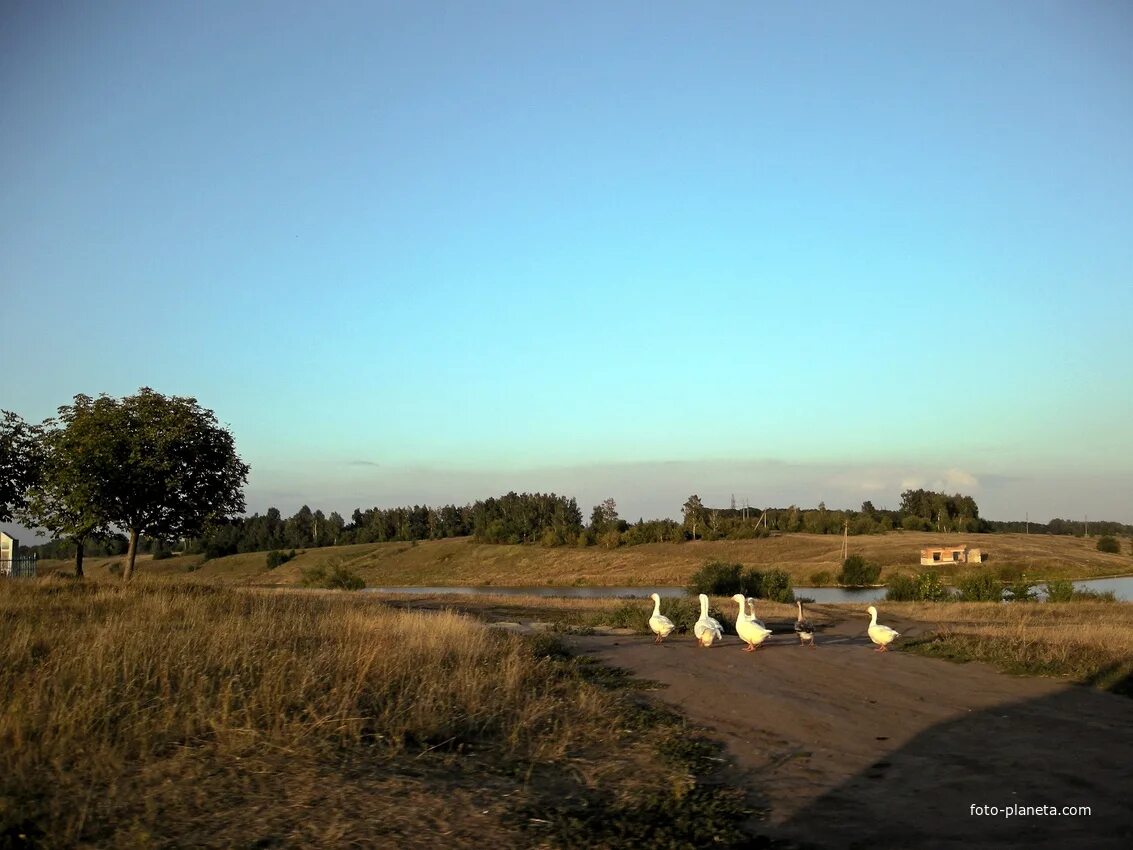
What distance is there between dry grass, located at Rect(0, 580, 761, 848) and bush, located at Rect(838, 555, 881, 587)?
203ft

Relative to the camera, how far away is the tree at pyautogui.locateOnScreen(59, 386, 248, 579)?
84.7ft

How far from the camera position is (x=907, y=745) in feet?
30.1

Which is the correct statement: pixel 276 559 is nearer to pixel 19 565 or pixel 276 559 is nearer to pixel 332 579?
pixel 332 579

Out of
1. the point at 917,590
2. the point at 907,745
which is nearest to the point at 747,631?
the point at 907,745

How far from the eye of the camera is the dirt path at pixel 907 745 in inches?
260

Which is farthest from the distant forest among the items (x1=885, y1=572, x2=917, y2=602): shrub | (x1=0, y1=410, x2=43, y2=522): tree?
(x1=0, y1=410, x2=43, y2=522): tree

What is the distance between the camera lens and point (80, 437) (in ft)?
84.2

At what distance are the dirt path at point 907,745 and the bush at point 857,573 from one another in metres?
56.3

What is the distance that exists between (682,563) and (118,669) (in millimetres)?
79866

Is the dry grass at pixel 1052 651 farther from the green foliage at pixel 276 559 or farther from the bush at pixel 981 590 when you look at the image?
the green foliage at pixel 276 559

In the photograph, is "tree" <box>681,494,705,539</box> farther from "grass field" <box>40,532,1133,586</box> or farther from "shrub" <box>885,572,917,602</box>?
"shrub" <box>885,572,917,602</box>

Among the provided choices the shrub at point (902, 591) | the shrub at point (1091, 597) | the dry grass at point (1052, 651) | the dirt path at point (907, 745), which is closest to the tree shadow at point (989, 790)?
the dirt path at point (907, 745)

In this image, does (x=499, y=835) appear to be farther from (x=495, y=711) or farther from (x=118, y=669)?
(x=118, y=669)

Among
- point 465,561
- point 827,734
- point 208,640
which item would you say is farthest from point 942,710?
point 465,561
